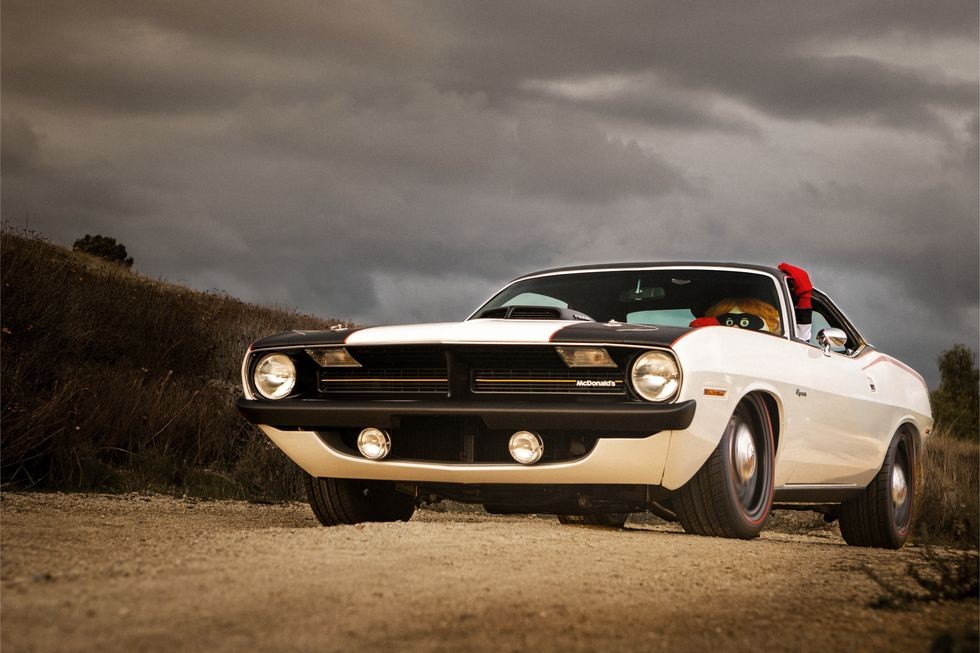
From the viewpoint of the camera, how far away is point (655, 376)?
5332 mm

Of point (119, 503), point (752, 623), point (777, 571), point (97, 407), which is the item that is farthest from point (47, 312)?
point (752, 623)

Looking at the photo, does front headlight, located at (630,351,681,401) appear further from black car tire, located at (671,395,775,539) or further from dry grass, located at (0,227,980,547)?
dry grass, located at (0,227,980,547)

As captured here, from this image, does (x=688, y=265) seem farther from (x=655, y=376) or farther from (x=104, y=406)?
(x=104, y=406)

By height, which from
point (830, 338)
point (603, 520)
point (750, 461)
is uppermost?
point (830, 338)

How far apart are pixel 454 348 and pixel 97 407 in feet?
17.7

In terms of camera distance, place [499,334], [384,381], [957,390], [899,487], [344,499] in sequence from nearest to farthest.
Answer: [499,334] → [384,381] → [344,499] → [899,487] → [957,390]

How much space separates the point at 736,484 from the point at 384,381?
1884 mm

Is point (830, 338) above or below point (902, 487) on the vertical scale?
above

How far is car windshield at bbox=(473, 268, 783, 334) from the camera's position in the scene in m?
6.73

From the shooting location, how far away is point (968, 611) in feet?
13.3

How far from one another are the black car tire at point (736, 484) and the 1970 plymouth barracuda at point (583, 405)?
0.03 ft

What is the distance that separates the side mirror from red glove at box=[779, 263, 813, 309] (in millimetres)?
298

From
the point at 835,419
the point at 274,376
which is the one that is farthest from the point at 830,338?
the point at 274,376

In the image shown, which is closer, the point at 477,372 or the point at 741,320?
the point at 477,372
